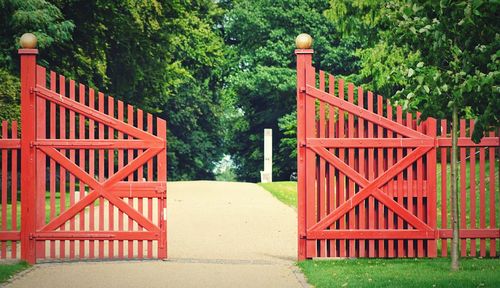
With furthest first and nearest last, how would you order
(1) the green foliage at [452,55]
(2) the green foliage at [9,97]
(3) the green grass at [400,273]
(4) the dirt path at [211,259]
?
(2) the green foliage at [9,97], (4) the dirt path at [211,259], (3) the green grass at [400,273], (1) the green foliage at [452,55]

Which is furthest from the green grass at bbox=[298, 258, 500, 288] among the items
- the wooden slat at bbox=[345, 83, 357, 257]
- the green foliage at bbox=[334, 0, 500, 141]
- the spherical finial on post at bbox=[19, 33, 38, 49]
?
the spherical finial on post at bbox=[19, 33, 38, 49]

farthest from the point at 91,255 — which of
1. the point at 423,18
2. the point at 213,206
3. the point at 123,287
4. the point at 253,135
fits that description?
the point at 253,135

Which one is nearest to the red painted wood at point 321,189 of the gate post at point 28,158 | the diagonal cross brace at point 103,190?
the diagonal cross brace at point 103,190

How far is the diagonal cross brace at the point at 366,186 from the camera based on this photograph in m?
12.6

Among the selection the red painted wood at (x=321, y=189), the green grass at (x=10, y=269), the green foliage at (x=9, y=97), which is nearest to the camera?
the green grass at (x=10, y=269)

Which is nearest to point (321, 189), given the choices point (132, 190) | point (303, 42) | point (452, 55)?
point (303, 42)

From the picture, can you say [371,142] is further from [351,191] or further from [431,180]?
[431,180]

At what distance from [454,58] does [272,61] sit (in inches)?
1560

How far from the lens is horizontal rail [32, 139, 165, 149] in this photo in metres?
12.7

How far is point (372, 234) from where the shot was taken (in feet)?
41.5

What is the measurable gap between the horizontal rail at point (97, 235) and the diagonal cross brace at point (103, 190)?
10 centimetres

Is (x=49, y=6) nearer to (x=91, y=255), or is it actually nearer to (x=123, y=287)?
(x=91, y=255)

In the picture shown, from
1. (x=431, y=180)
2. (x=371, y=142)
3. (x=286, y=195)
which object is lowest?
(x=286, y=195)

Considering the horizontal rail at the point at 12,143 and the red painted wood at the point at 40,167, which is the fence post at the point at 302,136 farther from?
the horizontal rail at the point at 12,143
